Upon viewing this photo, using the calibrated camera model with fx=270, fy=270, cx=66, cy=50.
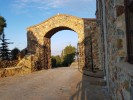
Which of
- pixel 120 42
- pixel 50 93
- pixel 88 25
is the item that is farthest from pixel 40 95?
pixel 88 25

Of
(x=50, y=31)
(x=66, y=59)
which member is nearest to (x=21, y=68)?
(x=50, y=31)

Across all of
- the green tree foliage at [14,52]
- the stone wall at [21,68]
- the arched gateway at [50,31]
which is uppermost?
the arched gateway at [50,31]

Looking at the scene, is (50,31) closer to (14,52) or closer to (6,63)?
(14,52)

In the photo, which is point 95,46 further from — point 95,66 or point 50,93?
point 50,93

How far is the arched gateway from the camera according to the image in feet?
66.9

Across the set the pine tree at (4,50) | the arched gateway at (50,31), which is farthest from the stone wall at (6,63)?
the pine tree at (4,50)

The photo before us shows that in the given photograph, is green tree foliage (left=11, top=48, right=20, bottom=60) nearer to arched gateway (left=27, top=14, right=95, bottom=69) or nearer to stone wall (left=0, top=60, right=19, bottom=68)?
arched gateway (left=27, top=14, right=95, bottom=69)

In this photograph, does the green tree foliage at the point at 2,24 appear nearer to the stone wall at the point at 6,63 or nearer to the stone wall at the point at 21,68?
the stone wall at the point at 6,63

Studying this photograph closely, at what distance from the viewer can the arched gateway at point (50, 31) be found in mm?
20406

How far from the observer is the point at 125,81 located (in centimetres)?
380

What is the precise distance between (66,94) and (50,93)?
53 centimetres

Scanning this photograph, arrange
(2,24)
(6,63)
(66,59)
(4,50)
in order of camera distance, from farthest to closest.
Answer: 1. (66,59)
2. (4,50)
3. (2,24)
4. (6,63)

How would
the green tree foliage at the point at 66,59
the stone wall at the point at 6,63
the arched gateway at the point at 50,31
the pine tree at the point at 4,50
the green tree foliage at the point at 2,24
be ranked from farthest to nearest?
1. the green tree foliage at the point at 66,59
2. the pine tree at the point at 4,50
3. the green tree foliage at the point at 2,24
4. the arched gateway at the point at 50,31
5. the stone wall at the point at 6,63

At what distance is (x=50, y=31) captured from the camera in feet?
70.9
